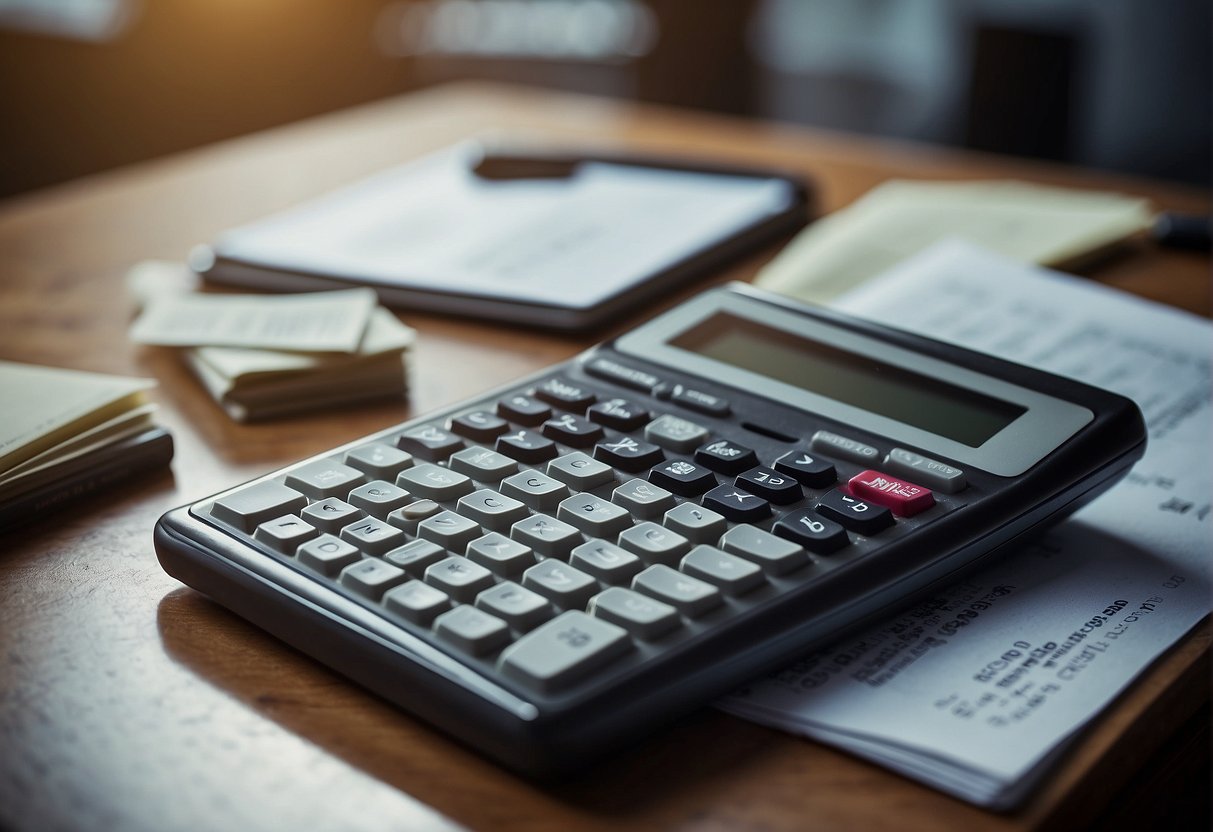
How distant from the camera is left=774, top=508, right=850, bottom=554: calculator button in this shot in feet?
1.28

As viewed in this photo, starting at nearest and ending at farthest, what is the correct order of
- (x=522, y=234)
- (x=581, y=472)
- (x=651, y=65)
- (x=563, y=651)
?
(x=563, y=651), (x=581, y=472), (x=522, y=234), (x=651, y=65)

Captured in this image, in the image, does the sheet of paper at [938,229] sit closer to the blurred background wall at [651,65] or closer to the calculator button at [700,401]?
the calculator button at [700,401]

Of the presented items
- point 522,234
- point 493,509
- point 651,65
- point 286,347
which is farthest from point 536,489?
point 651,65

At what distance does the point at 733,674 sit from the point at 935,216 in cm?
56

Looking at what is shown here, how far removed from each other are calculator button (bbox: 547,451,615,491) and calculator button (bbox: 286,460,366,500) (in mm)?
68

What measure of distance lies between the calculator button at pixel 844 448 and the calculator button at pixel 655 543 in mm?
85

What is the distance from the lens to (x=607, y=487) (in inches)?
17.4

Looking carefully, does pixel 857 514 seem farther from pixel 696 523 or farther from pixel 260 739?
pixel 260 739

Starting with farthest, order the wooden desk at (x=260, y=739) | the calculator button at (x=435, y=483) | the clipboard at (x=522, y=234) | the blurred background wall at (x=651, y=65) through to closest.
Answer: the blurred background wall at (x=651, y=65)
the clipboard at (x=522, y=234)
the calculator button at (x=435, y=483)
the wooden desk at (x=260, y=739)

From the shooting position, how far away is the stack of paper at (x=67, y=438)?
481mm

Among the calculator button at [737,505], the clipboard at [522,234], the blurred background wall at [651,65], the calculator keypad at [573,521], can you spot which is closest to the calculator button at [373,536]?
the calculator keypad at [573,521]

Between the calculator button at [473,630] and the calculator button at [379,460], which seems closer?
the calculator button at [473,630]

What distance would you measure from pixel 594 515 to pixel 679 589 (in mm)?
52

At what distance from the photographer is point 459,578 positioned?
1.23ft
